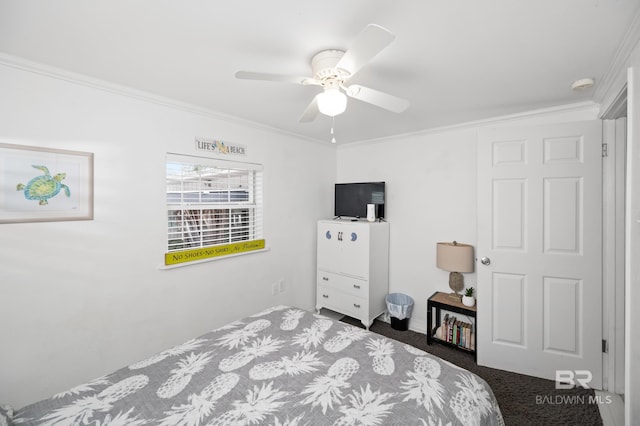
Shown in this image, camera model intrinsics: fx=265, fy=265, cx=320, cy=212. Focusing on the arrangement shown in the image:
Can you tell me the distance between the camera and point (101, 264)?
1901mm

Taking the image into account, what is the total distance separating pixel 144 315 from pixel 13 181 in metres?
1.22

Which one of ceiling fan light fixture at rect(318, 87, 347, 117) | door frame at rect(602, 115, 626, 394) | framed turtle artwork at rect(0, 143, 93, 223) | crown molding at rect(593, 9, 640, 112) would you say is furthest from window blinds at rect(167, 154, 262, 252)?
door frame at rect(602, 115, 626, 394)

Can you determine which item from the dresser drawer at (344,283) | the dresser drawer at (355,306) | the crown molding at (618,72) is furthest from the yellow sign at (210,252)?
the crown molding at (618,72)

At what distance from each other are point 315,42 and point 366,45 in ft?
1.42

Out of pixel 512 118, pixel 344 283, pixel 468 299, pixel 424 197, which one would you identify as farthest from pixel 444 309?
pixel 512 118

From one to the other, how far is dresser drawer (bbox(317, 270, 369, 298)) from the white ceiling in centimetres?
205

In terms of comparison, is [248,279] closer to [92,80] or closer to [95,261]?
[95,261]

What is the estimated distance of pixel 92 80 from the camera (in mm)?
1808

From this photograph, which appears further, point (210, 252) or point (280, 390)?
point (210, 252)

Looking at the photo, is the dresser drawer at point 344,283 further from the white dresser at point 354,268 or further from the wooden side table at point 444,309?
the wooden side table at point 444,309

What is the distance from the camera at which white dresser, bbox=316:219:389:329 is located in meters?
3.08

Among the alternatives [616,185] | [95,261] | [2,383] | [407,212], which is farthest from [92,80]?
[616,185]

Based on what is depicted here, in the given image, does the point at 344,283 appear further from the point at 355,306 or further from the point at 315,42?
the point at 315,42

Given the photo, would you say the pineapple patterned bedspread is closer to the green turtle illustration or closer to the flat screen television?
the green turtle illustration
